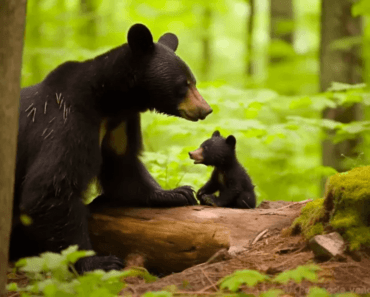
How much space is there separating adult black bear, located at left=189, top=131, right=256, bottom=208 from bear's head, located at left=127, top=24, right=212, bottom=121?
4.51ft

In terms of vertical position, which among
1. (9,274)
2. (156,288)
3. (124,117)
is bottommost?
(9,274)

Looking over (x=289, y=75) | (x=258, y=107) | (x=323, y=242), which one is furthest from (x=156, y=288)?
(x=289, y=75)

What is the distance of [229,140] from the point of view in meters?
5.13

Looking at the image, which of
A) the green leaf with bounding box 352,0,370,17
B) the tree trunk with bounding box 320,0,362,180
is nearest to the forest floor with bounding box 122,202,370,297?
the green leaf with bounding box 352,0,370,17

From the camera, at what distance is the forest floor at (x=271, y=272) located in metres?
2.56

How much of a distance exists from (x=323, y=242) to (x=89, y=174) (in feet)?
6.50

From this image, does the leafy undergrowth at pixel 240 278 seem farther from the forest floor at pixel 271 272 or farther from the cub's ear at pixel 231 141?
the cub's ear at pixel 231 141

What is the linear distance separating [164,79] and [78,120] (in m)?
0.83

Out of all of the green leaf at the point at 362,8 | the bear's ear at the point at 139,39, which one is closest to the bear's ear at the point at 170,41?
the bear's ear at the point at 139,39

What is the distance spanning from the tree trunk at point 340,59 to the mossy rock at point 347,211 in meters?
3.92

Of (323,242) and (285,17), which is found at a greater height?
(285,17)

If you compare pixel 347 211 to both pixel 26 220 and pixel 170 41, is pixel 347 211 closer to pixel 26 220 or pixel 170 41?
pixel 26 220

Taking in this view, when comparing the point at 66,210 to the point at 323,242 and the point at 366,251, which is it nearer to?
the point at 323,242

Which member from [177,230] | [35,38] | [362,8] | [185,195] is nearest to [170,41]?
[185,195]
